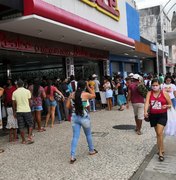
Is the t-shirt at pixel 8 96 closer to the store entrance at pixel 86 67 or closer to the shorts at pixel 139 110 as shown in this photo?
the shorts at pixel 139 110

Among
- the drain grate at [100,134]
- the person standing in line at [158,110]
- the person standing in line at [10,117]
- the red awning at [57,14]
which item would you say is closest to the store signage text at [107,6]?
the red awning at [57,14]

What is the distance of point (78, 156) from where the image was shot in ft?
21.2

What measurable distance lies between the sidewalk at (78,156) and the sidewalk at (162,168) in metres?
0.22

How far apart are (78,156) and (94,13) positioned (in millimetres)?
8631

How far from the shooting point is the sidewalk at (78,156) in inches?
211

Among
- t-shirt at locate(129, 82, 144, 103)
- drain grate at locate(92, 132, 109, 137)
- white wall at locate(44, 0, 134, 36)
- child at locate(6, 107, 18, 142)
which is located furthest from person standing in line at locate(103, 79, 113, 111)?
child at locate(6, 107, 18, 142)

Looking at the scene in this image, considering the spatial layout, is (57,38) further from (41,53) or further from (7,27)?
(7,27)

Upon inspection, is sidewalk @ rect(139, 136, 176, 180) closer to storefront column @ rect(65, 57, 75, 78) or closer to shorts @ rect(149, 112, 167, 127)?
shorts @ rect(149, 112, 167, 127)

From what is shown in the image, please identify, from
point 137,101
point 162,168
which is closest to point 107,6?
point 137,101

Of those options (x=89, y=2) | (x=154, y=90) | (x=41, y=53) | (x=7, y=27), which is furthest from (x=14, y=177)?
(x=89, y=2)

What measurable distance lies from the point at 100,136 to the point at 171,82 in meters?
3.03

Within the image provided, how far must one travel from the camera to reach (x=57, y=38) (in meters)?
12.8

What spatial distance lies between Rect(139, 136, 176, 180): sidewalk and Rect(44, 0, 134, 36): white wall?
6.24m

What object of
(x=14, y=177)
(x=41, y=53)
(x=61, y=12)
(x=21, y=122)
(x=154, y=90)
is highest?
(x=61, y=12)
